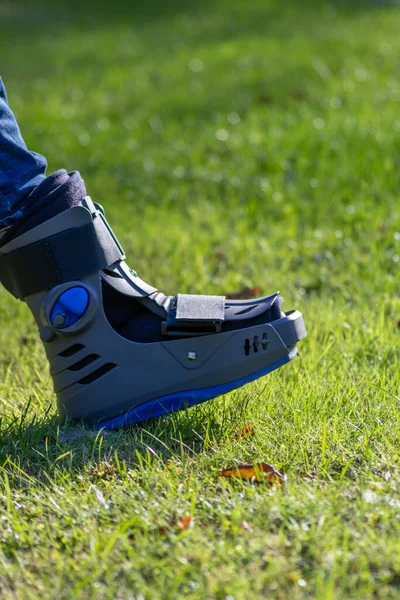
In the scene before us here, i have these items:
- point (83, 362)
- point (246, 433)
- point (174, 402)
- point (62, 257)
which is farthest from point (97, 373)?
point (246, 433)

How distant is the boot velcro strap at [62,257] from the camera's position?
2.08m

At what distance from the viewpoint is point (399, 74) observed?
→ 658 cm

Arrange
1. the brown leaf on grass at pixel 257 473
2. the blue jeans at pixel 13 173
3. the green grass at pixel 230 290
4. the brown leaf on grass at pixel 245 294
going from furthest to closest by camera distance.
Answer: the brown leaf on grass at pixel 245 294
the blue jeans at pixel 13 173
the brown leaf on grass at pixel 257 473
the green grass at pixel 230 290

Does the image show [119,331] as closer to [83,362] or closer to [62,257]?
[83,362]

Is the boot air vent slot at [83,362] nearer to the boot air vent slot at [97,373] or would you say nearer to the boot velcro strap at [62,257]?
the boot air vent slot at [97,373]

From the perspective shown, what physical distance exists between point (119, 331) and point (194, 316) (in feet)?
0.81

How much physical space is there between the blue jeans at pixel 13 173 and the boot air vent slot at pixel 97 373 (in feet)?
1.63

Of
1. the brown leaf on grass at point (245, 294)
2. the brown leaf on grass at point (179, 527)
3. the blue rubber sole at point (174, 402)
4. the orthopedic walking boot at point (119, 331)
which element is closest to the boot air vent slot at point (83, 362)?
the orthopedic walking boot at point (119, 331)

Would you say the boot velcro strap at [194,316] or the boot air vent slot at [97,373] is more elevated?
the boot velcro strap at [194,316]

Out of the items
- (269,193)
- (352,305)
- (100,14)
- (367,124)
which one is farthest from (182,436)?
(100,14)

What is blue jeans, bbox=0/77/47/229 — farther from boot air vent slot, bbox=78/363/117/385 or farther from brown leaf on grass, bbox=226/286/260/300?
brown leaf on grass, bbox=226/286/260/300

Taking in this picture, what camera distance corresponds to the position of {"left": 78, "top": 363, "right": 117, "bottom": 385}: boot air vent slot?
7.06ft

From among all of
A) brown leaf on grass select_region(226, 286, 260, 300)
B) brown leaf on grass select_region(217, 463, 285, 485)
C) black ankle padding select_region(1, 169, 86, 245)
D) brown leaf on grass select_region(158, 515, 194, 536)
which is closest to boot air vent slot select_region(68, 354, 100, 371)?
black ankle padding select_region(1, 169, 86, 245)

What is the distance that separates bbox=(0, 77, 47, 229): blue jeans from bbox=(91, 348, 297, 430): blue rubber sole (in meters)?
0.65
